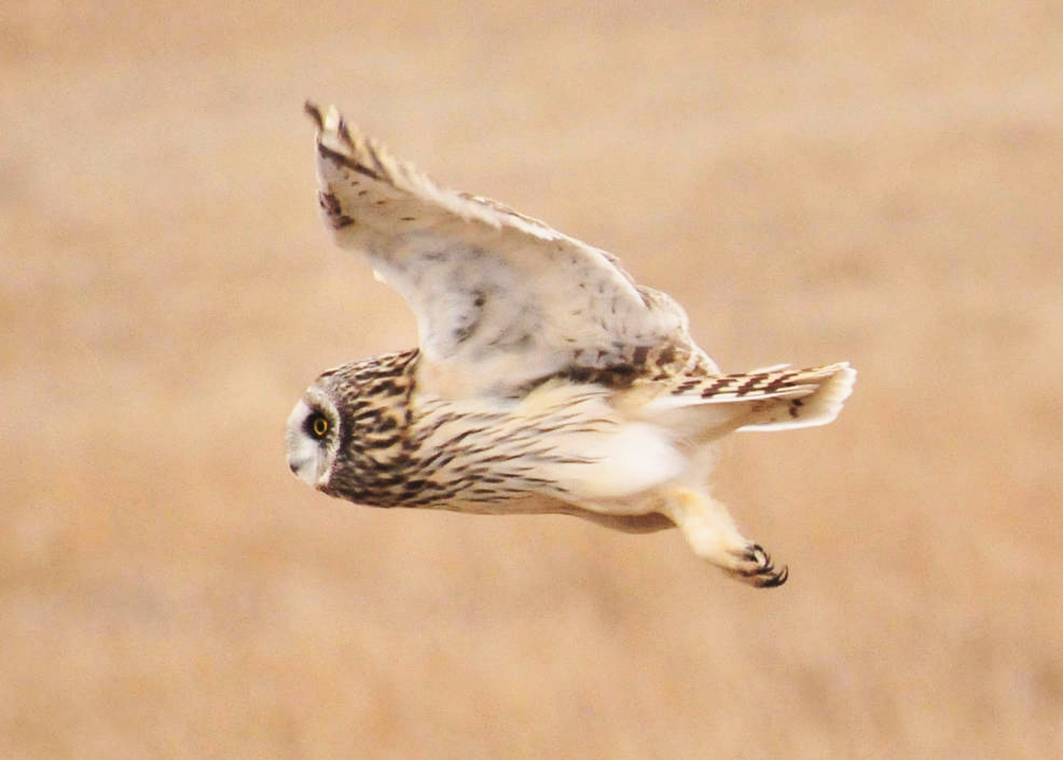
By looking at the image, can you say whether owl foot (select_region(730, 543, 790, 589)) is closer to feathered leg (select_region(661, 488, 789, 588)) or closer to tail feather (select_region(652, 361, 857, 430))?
feathered leg (select_region(661, 488, 789, 588))

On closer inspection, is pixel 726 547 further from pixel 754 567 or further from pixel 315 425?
pixel 315 425

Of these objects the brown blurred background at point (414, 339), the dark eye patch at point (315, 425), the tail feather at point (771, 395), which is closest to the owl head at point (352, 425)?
the dark eye patch at point (315, 425)

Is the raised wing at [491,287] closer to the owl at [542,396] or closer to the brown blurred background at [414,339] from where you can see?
the owl at [542,396]

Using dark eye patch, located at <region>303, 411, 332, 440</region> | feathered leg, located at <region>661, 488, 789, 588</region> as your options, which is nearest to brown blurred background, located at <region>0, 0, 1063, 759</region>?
dark eye patch, located at <region>303, 411, 332, 440</region>

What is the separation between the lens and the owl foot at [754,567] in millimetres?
1541

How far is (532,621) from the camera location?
22.6ft

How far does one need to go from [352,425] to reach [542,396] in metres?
0.20

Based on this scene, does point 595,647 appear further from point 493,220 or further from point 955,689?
point 493,220

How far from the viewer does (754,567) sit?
155 cm

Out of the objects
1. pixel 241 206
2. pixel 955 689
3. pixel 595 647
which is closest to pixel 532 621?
pixel 595 647

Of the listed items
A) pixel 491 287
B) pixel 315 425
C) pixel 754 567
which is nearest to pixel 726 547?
pixel 754 567

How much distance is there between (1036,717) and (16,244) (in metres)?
5.55

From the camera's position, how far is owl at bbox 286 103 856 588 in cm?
158

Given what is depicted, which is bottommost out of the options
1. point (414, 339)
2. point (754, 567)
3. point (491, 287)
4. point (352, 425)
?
point (754, 567)
